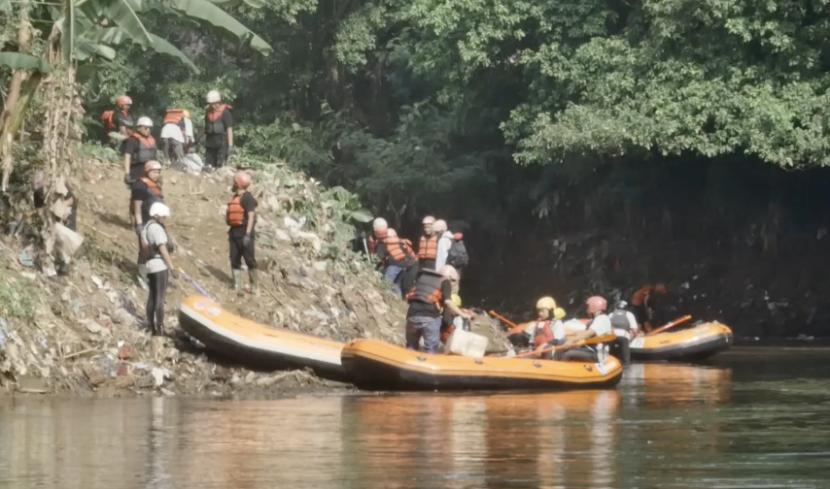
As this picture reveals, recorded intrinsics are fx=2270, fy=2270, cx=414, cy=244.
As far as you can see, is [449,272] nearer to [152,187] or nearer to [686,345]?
[152,187]

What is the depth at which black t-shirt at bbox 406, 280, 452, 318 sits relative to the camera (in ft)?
90.6

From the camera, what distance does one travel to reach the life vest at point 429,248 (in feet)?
98.9

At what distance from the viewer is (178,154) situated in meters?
35.5

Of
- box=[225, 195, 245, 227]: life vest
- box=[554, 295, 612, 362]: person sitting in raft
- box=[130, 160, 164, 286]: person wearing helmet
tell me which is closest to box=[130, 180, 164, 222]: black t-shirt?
box=[130, 160, 164, 286]: person wearing helmet

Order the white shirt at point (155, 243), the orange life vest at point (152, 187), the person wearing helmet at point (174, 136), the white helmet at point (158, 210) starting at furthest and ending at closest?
the person wearing helmet at point (174, 136), the orange life vest at point (152, 187), the white helmet at point (158, 210), the white shirt at point (155, 243)

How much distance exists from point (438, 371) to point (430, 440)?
5992 millimetres

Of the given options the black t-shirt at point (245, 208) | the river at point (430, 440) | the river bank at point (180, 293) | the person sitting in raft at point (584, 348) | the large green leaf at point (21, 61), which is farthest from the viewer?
the black t-shirt at point (245, 208)

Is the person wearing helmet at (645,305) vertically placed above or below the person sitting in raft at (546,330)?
above

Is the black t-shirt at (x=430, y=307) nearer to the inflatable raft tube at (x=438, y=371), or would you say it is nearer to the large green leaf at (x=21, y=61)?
the inflatable raft tube at (x=438, y=371)

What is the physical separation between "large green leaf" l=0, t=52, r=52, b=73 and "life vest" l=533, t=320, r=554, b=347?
7.44m

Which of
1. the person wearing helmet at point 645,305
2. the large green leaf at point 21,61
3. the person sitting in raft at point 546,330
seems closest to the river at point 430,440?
the person sitting in raft at point 546,330

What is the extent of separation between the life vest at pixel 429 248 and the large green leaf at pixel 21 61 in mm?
7111

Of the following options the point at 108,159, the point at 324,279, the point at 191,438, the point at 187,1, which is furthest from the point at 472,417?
the point at 108,159

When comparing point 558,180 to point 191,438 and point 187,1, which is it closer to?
point 187,1
